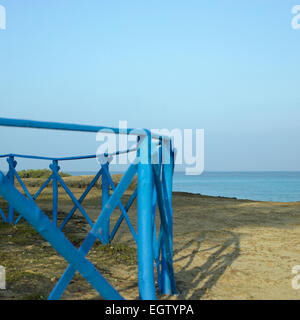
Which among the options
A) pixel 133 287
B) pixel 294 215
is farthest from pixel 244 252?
pixel 294 215

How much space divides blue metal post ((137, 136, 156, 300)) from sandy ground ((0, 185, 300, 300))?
40.0 inches

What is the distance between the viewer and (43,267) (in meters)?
4.32

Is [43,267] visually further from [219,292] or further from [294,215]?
[294,215]

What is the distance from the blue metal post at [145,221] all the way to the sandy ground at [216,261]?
102 centimetres

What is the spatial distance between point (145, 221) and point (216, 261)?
2743 mm

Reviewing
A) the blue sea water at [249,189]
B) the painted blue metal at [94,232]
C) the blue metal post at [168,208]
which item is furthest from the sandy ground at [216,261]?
the blue sea water at [249,189]

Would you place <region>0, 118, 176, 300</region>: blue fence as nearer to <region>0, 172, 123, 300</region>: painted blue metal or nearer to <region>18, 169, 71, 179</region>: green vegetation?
<region>0, 172, 123, 300</region>: painted blue metal

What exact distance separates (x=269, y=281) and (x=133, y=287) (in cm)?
161

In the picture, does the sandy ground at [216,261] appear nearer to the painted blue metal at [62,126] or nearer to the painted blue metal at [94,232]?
the painted blue metal at [94,232]

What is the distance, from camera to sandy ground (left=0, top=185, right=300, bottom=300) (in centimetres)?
361

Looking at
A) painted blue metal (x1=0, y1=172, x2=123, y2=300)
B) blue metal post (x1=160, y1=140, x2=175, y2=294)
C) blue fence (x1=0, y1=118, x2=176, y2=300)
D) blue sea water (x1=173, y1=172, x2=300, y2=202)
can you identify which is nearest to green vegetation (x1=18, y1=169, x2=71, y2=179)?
blue sea water (x1=173, y1=172, x2=300, y2=202)

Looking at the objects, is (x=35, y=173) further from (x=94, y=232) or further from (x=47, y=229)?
(x=47, y=229)

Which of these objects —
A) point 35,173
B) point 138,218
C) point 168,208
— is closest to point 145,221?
point 138,218
